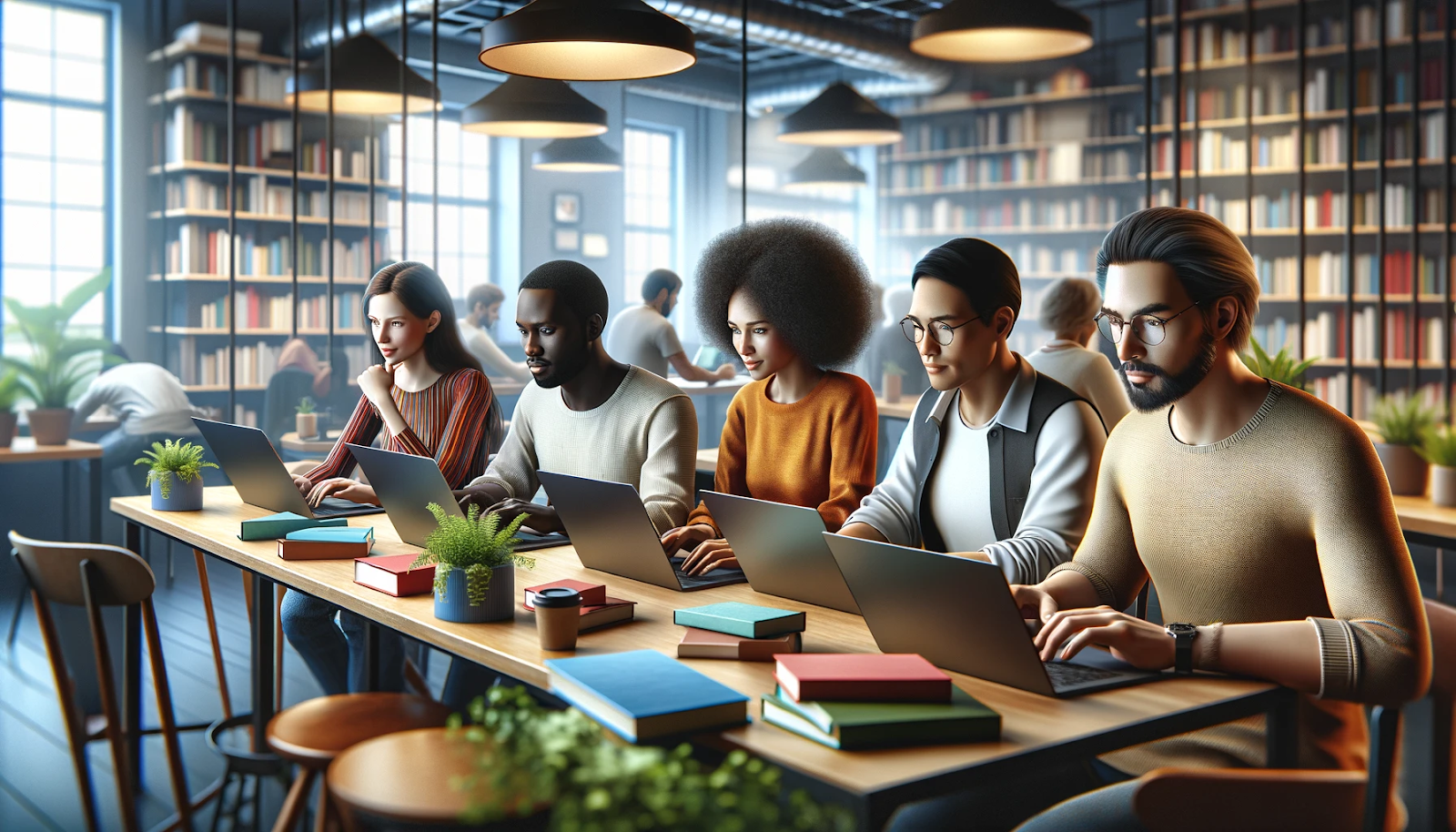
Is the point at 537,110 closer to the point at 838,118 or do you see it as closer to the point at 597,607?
the point at 838,118

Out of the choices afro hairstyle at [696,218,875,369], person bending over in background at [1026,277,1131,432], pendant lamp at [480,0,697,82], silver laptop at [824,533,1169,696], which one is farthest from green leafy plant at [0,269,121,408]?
silver laptop at [824,533,1169,696]

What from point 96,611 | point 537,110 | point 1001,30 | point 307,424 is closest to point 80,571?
point 96,611

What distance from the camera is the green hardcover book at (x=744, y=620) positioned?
1662 mm

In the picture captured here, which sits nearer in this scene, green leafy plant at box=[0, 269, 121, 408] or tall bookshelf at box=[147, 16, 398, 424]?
green leafy plant at box=[0, 269, 121, 408]

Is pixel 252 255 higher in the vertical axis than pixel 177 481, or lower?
higher

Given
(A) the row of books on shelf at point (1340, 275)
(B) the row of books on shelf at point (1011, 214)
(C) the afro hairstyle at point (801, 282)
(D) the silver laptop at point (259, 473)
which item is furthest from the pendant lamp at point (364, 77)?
(B) the row of books on shelf at point (1011, 214)

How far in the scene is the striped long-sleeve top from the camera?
3.14 meters

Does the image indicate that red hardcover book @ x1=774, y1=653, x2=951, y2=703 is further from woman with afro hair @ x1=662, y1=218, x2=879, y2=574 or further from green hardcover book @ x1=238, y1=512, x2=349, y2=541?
green hardcover book @ x1=238, y1=512, x2=349, y2=541

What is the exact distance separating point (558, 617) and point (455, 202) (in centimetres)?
867

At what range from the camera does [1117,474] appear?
182cm

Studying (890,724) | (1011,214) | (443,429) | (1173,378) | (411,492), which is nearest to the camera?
(890,724)

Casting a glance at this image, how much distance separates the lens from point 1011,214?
10125 millimetres

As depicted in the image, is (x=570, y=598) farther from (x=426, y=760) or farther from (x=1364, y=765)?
(x=1364, y=765)

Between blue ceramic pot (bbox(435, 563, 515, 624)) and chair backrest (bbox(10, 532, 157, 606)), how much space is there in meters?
0.54
